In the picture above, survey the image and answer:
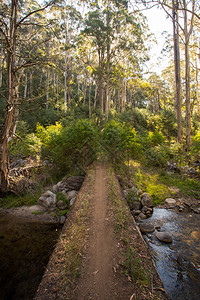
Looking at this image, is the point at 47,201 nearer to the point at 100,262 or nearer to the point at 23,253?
the point at 23,253

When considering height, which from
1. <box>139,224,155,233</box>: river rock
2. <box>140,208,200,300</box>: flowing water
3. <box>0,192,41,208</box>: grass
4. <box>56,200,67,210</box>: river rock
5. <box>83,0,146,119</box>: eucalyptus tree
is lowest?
<box>140,208,200,300</box>: flowing water

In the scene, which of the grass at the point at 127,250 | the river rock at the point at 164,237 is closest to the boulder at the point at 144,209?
the grass at the point at 127,250

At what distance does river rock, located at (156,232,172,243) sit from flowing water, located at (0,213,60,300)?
250cm

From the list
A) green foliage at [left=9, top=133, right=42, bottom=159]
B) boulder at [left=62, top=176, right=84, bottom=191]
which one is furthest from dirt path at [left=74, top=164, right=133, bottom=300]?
green foliage at [left=9, top=133, right=42, bottom=159]

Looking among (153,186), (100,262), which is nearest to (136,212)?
(153,186)

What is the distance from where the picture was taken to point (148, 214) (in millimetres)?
5043

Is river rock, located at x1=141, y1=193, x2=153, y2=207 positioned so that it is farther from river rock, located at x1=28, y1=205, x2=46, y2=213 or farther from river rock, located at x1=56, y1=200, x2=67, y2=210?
river rock, located at x1=28, y1=205, x2=46, y2=213

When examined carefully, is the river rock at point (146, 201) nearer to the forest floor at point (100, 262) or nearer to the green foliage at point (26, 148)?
the forest floor at point (100, 262)

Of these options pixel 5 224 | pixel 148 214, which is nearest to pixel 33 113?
pixel 5 224

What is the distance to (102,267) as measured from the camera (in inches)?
93.0

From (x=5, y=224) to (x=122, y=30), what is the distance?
1854 centimetres

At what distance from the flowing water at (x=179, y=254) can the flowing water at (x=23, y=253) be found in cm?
224

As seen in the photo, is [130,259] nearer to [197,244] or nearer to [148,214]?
[197,244]

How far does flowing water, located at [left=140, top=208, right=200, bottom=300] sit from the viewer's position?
2578 millimetres
